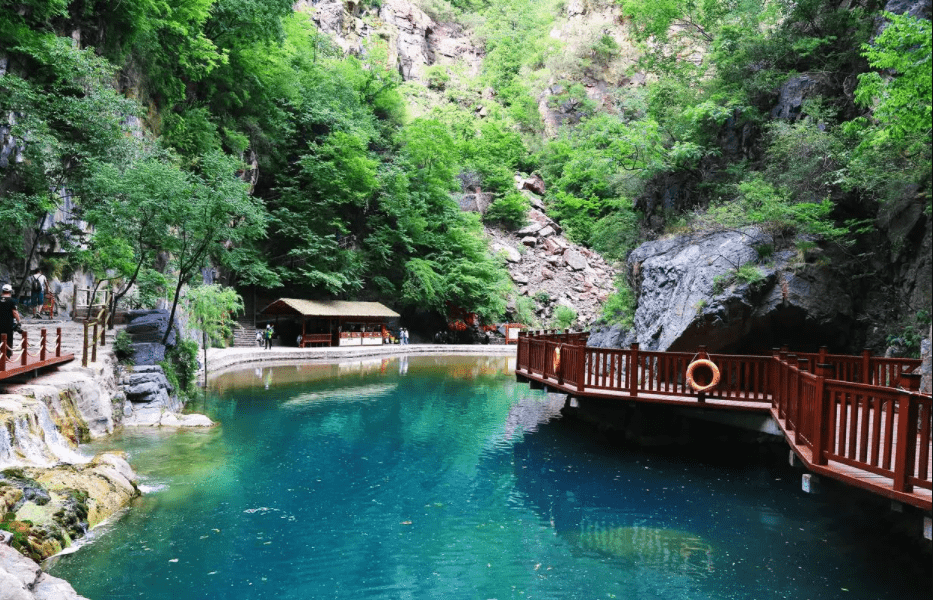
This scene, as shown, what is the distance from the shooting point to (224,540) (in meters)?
7.59

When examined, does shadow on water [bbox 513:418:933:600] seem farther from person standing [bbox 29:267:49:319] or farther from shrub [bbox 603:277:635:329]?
person standing [bbox 29:267:49:319]

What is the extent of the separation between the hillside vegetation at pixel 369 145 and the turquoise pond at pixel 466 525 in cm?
527

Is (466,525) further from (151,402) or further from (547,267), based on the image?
(547,267)

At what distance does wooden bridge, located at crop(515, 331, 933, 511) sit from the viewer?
17.2ft

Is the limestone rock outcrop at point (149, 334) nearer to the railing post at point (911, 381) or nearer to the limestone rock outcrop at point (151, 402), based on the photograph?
the limestone rock outcrop at point (151, 402)

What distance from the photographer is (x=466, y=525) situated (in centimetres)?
851

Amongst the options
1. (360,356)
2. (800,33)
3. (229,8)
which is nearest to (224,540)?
(800,33)

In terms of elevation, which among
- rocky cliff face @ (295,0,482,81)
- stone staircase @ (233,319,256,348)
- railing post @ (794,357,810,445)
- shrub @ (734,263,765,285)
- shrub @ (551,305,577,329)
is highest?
rocky cliff face @ (295,0,482,81)

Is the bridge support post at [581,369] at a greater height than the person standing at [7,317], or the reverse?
the person standing at [7,317]

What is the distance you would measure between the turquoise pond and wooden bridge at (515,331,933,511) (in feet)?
4.60

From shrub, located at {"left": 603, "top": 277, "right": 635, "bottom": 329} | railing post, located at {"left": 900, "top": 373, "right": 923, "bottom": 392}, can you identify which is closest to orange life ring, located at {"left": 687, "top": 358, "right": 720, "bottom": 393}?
railing post, located at {"left": 900, "top": 373, "right": 923, "bottom": 392}

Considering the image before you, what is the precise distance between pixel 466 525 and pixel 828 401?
4.97 meters

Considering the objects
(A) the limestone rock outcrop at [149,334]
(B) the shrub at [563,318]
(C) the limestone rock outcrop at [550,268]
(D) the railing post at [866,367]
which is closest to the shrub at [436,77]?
(C) the limestone rock outcrop at [550,268]

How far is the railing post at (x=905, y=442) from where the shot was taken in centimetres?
509
